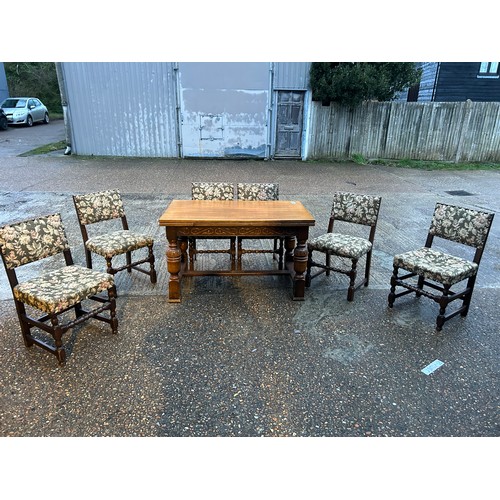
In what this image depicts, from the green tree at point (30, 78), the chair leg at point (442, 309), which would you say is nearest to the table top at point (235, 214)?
the chair leg at point (442, 309)

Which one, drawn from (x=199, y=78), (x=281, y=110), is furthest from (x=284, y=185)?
(x=199, y=78)

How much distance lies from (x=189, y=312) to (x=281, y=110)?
30.2 feet

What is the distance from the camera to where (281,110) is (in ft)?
36.6

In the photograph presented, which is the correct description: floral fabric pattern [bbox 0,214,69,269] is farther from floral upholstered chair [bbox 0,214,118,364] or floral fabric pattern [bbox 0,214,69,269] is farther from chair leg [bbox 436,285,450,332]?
chair leg [bbox 436,285,450,332]

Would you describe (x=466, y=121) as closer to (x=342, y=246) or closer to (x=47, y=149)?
(x=342, y=246)

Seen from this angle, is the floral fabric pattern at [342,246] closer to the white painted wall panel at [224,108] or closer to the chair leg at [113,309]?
the chair leg at [113,309]

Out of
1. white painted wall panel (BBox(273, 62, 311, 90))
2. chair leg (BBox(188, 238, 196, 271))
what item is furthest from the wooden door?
chair leg (BBox(188, 238, 196, 271))

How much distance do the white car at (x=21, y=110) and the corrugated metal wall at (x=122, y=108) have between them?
829 centimetres

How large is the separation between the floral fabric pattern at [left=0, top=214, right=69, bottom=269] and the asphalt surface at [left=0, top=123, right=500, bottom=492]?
69cm

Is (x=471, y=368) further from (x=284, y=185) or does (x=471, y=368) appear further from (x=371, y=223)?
(x=284, y=185)

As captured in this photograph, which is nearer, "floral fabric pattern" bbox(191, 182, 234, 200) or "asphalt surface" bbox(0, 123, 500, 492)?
"asphalt surface" bbox(0, 123, 500, 492)

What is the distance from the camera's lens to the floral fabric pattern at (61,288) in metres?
2.59

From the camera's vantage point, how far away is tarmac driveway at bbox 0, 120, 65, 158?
12.4 metres

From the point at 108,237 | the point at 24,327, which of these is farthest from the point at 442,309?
the point at 24,327
